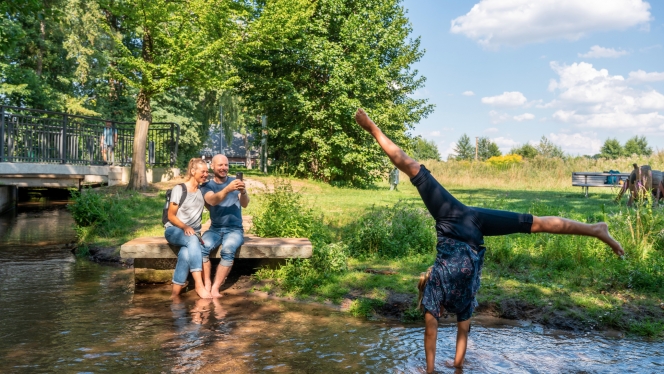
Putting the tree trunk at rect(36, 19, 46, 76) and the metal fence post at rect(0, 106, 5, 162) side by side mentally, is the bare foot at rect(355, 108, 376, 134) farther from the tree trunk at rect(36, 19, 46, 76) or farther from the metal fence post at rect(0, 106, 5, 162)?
the tree trunk at rect(36, 19, 46, 76)

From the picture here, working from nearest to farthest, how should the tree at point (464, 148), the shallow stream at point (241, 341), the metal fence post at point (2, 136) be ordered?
the shallow stream at point (241, 341), the metal fence post at point (2, 136), the tree at point (464, 148)

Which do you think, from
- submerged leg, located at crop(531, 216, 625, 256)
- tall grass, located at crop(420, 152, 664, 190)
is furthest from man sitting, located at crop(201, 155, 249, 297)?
tall grass, located at crop(420, 152, 664, 190)

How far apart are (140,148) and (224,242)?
12458 millimetres

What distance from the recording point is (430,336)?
5004 millimetres

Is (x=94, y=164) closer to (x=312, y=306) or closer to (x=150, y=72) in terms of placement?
(x=150, y=72)

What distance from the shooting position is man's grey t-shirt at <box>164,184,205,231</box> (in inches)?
322

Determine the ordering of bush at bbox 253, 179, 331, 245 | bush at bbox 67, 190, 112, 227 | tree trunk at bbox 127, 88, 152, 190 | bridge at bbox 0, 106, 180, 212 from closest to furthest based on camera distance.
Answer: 1. bush at bbox 253, 179, 331, 245
2. bush at bbox 67, 190, 112, 227
3. bridge at bbox 0, 106, 180, 212
4. tree trunk at bbox 127, 88, 152, 190

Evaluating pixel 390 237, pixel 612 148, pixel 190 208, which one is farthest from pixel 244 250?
pixel 612 148

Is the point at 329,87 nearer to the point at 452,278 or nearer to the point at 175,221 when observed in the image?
the point at 175,221

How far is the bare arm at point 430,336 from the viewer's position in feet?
16.3

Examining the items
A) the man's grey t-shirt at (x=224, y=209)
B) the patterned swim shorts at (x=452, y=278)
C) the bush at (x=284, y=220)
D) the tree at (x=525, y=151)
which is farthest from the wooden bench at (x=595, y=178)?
the tree at (x=525, y=151)

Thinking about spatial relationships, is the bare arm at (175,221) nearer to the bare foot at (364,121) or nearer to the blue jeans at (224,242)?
the blue jeans at (224,242)

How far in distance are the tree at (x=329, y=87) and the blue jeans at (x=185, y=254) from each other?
16707 mm

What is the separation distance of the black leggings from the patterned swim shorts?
9 centimetres
